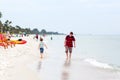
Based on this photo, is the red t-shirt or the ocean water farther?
the ocean water

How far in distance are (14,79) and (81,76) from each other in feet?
9.86

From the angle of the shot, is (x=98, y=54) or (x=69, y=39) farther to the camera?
(x=98, y=54)

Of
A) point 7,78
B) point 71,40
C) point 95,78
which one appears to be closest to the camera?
point 7,78

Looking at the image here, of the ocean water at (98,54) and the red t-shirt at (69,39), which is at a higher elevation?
the red t-shirt at (69,39)

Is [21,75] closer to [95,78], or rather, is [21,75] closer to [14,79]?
[14,79]

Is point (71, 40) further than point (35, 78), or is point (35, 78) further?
point (71, 40)

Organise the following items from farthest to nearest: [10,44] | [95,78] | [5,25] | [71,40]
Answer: [5,25], [10,44], [71,40], [95,78]

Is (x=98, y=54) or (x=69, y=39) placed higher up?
(x=69, y=39)

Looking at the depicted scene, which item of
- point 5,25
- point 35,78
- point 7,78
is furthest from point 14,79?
point 5,25

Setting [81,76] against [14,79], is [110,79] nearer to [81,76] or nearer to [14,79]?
[81,76]

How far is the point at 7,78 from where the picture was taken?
34.0 feet

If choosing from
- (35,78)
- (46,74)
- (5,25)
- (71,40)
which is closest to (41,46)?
(71,40)

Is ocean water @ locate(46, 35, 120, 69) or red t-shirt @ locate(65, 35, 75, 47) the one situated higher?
red t-shirt @ locate(65, 35, 75, 47)

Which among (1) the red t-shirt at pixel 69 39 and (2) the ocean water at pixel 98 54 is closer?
(1) the red t-shirt at pixel 69 39
